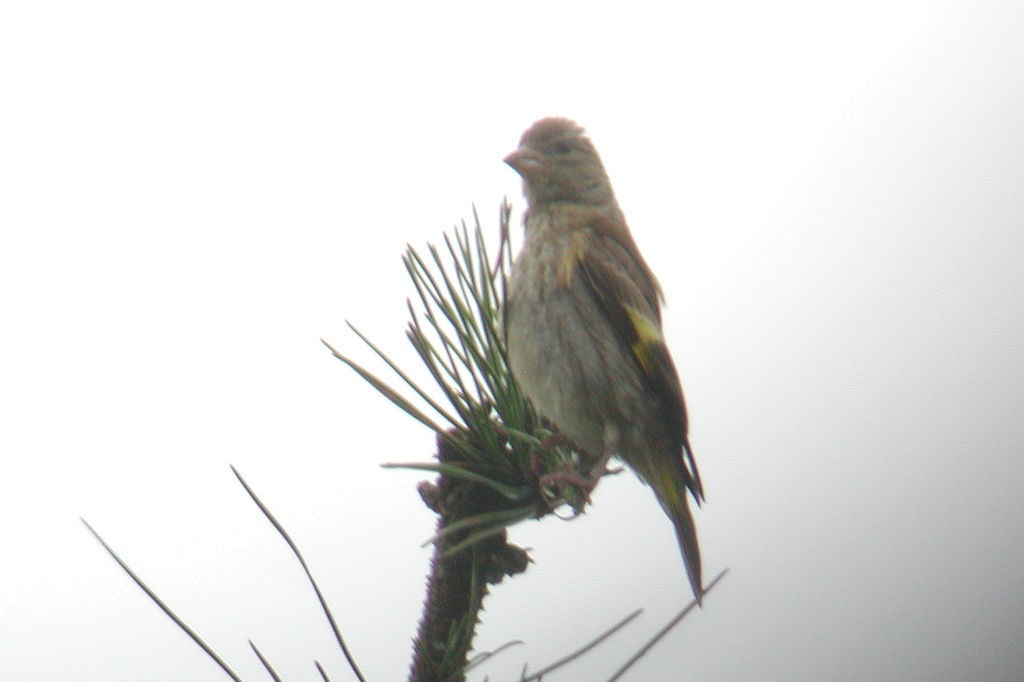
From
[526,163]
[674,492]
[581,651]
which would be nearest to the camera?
[581,651]

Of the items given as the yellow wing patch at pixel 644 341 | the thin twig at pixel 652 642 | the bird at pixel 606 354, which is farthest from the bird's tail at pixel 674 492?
the thin twig at pixel 652 642

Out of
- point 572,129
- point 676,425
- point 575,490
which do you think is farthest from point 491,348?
point 572,129

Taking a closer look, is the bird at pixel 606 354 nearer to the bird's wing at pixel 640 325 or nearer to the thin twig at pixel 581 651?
the bird's wing at pixel 640 325

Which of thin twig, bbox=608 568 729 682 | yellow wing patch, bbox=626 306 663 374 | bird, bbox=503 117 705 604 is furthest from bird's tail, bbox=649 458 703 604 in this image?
thin twig, bbox=608 568 729 682

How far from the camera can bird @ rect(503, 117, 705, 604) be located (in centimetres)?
214

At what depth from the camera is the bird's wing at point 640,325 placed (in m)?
2.26

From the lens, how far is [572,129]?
2.84 m

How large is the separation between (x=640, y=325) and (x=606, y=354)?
0.11 m

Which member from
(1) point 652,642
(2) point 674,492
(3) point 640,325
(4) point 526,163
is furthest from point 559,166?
(1) point 652,642

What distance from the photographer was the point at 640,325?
2.30m

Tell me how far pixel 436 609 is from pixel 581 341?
0.99 metres

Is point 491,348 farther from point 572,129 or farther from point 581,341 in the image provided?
point 572,129

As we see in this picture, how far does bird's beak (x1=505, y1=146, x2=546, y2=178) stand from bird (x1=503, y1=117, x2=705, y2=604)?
11.2 inches

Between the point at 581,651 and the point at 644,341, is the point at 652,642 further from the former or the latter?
the point at 644,341
